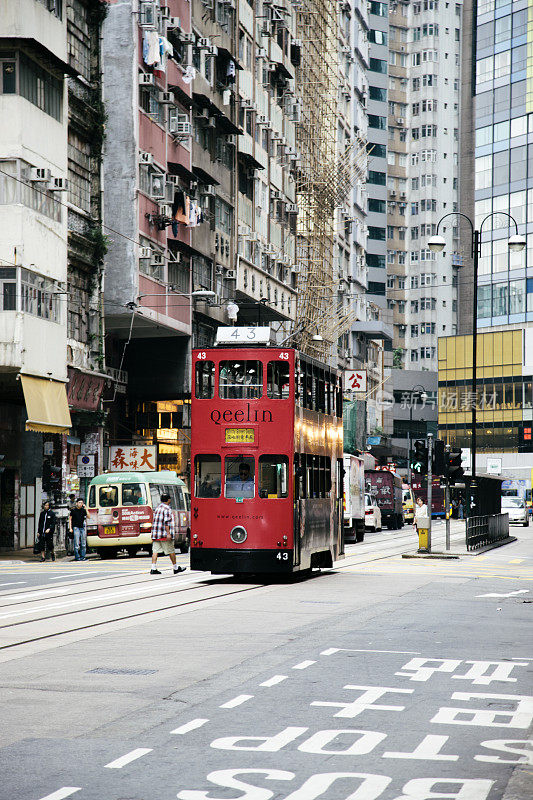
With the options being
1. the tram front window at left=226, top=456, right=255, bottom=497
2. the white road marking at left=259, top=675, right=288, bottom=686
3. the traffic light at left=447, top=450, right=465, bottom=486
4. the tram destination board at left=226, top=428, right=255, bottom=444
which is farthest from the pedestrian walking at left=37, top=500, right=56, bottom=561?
the white road marking at left=259, top=675, right=288, bottom=686

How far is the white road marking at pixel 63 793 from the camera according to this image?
22.2 ft

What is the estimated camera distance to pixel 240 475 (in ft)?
75.9

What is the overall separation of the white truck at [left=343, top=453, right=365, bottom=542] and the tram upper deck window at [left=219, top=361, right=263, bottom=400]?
2389 cm

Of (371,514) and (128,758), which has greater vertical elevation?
(128,758)

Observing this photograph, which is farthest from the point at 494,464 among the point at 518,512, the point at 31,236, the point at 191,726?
the point at 191,726

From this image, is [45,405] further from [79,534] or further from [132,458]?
[132,458]

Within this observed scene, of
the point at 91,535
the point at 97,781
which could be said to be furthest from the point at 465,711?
the point at 91,535

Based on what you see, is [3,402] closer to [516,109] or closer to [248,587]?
[248,587]

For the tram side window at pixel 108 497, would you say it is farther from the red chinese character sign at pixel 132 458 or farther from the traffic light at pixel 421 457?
the traffic light at pixel 421 457

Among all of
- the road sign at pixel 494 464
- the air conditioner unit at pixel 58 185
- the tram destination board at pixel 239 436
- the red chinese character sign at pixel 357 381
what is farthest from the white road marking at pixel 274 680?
the road sign at pixel 494 464

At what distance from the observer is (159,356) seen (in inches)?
1939

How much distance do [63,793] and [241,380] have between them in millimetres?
16432

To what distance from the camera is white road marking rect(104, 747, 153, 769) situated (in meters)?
7.54

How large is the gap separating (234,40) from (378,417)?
51902mm
